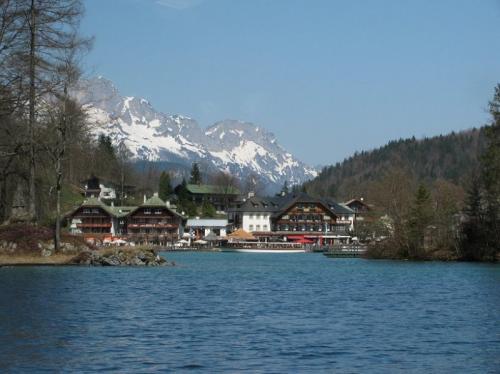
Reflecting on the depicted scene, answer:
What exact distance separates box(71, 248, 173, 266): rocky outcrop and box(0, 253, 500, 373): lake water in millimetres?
12145

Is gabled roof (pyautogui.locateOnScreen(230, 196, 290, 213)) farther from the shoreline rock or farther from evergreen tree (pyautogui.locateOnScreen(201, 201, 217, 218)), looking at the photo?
the shoreline rock

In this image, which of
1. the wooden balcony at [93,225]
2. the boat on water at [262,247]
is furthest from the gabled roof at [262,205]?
the wooden balcony at [93,225]

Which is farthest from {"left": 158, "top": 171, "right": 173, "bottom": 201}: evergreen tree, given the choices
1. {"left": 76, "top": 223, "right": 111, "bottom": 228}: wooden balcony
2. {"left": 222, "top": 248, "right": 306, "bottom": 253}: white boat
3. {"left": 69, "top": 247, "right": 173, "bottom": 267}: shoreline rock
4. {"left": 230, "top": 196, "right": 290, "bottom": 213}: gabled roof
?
{"left": 69, "top": 247, "right": 173, "bottom": 267}: shoreline rock

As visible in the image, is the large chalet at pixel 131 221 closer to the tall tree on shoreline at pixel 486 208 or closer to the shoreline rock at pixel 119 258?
the tall tree on shoreline at pixel 486 208

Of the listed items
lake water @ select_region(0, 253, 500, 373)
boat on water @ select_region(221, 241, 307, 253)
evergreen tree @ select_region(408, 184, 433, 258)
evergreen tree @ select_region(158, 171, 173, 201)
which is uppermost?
evergreen tree @ select_region(158, 171, 173, 201)

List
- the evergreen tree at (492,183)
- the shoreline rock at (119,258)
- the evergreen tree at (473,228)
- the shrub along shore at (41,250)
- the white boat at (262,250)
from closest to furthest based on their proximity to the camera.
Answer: the shrub along shore at (41,250), the shoreline rock at (119,258), the evergreen tree at (492,183), the evergreen tree at (473,228), the white boat at (262,250)

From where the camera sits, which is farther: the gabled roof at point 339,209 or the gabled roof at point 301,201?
the gabled roof at point 339,209

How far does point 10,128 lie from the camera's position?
55.4 meters

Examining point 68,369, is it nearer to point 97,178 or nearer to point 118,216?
point 118,216

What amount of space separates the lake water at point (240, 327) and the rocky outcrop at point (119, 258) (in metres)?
12.1

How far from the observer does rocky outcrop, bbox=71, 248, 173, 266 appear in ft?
196

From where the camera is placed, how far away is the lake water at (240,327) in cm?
2130

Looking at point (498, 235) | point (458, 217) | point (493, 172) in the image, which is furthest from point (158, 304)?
point (458, 217)

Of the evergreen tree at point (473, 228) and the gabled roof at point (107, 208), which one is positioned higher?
the gabled roof at point (107, 208)
